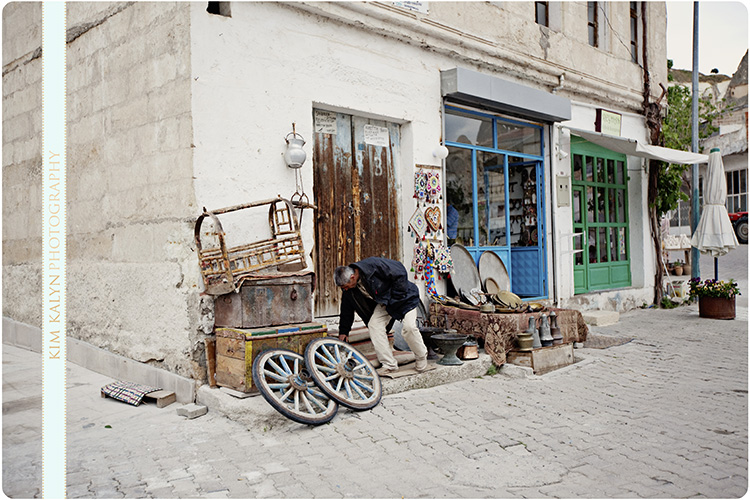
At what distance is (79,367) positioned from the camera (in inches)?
252

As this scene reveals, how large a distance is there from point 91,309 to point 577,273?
7663 millimetres

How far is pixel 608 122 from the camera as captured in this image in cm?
1060

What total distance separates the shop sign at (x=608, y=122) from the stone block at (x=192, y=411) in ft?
27.9

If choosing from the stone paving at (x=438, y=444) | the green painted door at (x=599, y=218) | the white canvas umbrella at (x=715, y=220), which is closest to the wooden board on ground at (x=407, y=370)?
the stone paving at (x=438, y=444)

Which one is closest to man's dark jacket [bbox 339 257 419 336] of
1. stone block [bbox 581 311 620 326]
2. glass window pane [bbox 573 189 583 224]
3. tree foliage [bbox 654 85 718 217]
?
stone block [bbox 581 311 620 326]

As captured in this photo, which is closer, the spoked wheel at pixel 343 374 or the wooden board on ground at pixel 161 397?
the spoked wheel at pixel 343 374

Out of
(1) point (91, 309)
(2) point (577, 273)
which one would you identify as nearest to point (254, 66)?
(1) point (91, 309)

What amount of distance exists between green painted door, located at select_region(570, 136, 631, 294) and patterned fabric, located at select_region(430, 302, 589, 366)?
297 cm

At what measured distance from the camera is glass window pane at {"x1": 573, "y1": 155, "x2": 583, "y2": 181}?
1025 centimetres

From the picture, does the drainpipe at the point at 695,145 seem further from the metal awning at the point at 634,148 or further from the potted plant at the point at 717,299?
the potted plant at the point at 717,299

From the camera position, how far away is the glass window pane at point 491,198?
8.74m

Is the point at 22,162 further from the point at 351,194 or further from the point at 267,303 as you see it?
the point at 267,303

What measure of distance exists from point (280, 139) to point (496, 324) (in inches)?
122

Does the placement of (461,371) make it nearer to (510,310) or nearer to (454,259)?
(510,310)
